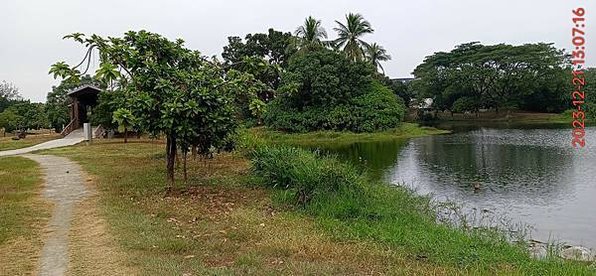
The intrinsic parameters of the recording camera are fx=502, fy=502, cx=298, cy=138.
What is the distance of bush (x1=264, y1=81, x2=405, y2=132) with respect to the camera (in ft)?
129

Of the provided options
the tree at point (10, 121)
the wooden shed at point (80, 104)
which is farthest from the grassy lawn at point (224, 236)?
the tree at point (10, 121)

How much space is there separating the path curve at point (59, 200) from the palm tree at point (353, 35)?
96.8ft


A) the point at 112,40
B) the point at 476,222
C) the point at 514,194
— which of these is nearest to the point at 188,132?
the point at 112,40

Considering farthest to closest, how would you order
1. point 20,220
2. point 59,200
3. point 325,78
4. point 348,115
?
point 348,115
point 325,78
point 59,200
point 20,220

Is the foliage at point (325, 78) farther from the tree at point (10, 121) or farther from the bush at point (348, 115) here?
the tree at point (10, 121)

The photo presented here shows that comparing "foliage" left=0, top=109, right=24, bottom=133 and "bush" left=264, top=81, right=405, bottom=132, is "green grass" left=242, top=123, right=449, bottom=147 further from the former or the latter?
"foliage" left=0, top=109, right=24, bottom=133

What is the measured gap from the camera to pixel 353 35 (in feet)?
146

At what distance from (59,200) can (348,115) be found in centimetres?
3034

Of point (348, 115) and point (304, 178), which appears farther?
point (348, 115)

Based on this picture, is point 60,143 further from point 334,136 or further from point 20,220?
point 20,220

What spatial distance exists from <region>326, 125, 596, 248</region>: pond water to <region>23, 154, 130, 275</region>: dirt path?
797cm

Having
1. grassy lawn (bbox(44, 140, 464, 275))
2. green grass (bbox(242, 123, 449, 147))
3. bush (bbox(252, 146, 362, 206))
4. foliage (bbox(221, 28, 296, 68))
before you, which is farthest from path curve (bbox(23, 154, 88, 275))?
foliage (bbox(221, 28, 296, 68))

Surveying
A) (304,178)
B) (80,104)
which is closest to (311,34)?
(80,104)

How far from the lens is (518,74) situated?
5266cm
